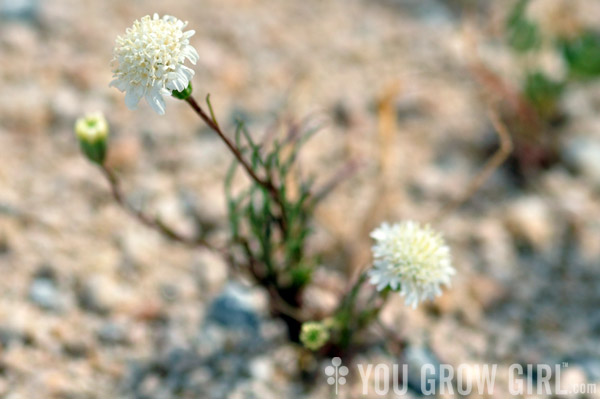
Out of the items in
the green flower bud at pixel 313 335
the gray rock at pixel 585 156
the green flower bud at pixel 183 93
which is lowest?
the green flower bud at pixel 313 335

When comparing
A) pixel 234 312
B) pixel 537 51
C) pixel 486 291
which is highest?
pixel 537 51

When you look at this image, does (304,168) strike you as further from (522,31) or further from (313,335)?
(522,31)

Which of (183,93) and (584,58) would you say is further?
(584,58)

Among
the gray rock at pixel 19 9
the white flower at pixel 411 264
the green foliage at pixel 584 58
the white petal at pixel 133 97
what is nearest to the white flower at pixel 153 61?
the white petal at pixel 133 97

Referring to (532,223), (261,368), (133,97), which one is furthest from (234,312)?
(532,223)

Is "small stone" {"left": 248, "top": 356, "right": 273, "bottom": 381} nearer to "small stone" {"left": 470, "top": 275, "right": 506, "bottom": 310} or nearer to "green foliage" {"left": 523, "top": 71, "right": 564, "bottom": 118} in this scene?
"small stone" {"left": 470, "top": 275, "right": 506, "bottom": 310}

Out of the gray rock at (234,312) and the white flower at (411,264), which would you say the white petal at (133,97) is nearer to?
the white flower at (411,264)

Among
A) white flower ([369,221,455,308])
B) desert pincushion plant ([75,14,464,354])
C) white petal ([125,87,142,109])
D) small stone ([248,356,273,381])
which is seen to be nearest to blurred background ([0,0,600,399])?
small stone ([248,356,273,381])
